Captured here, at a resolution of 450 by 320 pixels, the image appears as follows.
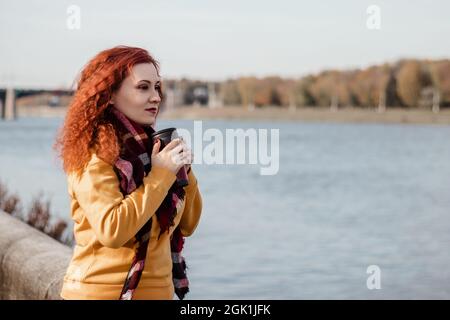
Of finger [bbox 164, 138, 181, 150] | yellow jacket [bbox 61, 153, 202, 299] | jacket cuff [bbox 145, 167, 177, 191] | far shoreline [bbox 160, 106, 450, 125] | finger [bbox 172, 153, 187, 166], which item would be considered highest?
finger [bbox 164, 138, 181, 150]

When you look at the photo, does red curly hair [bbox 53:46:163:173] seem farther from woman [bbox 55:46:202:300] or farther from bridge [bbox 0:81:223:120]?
bridge [bbox 0:81:223:120]

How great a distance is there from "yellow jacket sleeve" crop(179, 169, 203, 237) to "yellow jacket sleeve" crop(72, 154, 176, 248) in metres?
0.18

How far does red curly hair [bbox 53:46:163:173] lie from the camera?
192cm

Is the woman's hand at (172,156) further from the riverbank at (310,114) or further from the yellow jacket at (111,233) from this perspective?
the riverbank at (310,114)

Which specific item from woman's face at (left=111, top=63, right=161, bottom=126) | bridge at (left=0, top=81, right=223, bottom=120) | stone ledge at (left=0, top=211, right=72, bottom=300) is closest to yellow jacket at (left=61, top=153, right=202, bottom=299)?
woman's face at (left=111, top=63, right=161, bottom=126)

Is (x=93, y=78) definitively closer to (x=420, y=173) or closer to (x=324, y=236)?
(x=324, y=236)

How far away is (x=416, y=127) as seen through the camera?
6438 centimetres

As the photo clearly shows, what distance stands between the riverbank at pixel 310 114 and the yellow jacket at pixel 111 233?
49177mm

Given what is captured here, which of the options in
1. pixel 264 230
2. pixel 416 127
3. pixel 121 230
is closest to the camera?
pixel 121 230

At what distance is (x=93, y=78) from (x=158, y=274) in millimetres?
441
